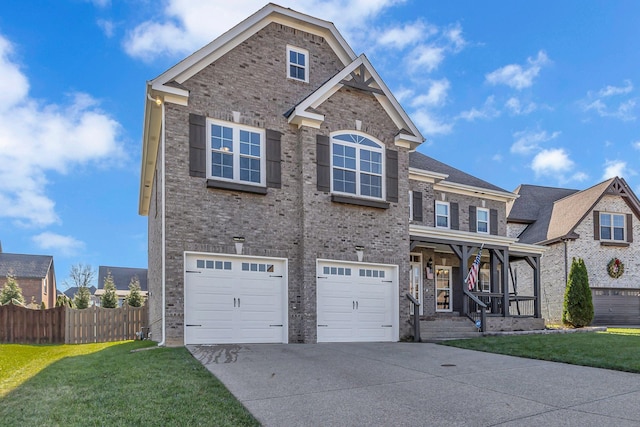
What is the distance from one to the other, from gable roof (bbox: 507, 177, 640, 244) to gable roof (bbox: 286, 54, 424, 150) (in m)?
13.0

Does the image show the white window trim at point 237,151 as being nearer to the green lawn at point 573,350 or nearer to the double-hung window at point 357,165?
the double-hung window at point 357,165

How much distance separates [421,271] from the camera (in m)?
18.1

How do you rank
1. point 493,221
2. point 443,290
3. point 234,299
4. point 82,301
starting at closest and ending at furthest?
point 234,299, point 443,290, point 493,221, point 82,301

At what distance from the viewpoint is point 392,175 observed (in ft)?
44.9

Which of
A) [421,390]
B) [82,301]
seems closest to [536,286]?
[421,390]

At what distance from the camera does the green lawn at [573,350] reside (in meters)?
8.12

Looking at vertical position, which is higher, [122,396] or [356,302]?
[356,302]

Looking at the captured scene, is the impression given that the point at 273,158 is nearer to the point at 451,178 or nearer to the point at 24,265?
the point at 451,178

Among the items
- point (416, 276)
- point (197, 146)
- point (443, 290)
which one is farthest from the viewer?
point (443, 290)

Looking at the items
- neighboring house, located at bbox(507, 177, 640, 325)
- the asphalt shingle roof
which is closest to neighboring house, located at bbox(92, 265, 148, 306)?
the asphalt shingle roof

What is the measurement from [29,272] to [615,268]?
163 ft

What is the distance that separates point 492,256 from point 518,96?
7.63m

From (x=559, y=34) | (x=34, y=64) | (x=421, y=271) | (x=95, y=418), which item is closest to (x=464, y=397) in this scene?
(x=95, y=418)

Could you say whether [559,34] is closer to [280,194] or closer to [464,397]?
[280,194]
